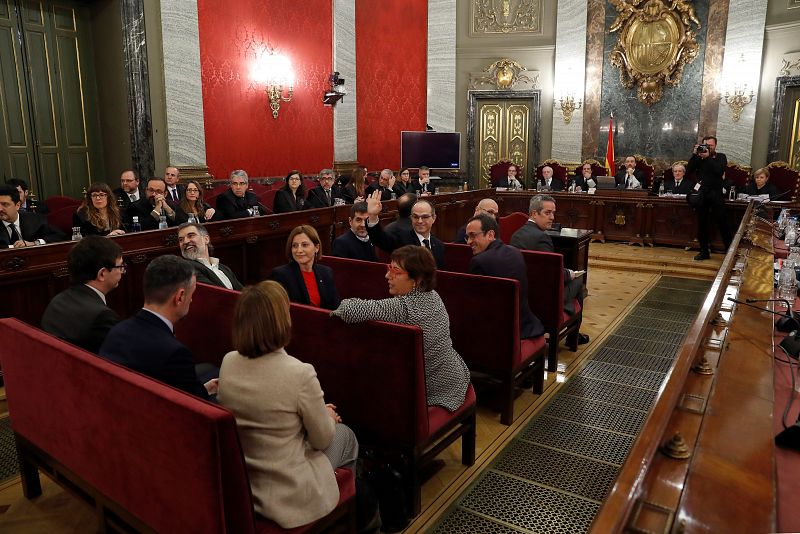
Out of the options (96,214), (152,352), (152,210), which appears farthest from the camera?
(152,210)

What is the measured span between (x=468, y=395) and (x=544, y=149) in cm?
917

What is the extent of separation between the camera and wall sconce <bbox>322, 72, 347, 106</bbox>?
357 inches

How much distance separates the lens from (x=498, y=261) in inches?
138

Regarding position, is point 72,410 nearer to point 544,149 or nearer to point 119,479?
point 119,479

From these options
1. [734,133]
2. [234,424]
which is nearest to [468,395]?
[234,424]

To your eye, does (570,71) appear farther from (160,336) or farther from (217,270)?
(160,336)

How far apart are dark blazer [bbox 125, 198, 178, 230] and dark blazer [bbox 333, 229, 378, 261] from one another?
1908 mm

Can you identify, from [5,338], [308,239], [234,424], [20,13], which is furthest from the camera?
[20,13]

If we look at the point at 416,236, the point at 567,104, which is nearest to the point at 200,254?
the point at 416,236

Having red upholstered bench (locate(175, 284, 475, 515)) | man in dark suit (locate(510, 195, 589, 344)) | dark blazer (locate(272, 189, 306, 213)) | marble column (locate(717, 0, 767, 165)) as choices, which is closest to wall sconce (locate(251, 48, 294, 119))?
dark blazer (locate(272, 189, 306, 213))

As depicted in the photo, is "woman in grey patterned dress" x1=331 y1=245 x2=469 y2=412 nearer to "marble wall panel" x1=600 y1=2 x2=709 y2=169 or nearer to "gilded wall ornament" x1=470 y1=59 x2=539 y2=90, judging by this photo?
"marble wall panel" x1=600 y1=2 x2=709 y2=169

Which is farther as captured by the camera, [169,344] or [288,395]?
[169,344]

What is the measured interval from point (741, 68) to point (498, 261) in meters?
8.13

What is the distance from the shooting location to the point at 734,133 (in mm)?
9570
